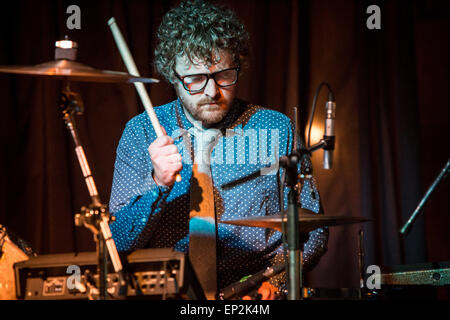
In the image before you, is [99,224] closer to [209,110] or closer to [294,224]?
[294,224]

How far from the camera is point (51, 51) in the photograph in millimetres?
2752

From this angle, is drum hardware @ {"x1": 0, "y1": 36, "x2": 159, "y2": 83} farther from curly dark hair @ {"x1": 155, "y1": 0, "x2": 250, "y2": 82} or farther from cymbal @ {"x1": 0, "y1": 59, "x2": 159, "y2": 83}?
curly dark hair @ {"x1": 155, "y1": 0, "x2": 250, "y2": 82}

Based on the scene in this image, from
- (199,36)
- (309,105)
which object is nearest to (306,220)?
(199,36)

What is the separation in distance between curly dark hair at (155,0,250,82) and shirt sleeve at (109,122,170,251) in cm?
38

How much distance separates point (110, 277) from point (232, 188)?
94 centimetres

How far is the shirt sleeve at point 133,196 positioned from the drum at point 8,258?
449 mm

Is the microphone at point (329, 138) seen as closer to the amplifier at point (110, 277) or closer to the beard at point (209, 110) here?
the amplifier at point (110, 277)

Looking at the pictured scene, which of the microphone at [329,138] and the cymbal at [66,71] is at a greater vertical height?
the cymbal at [66,71]

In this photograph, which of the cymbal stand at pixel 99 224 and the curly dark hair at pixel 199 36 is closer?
the cymbal stand at pixel 99 224

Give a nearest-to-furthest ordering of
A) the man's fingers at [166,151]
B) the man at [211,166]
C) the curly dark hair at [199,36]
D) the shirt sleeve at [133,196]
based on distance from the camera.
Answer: the man's fingers at [166,151] → the shirt sleeve at [133,196] → the man at [211,166] → the curly dark hair at [199,36]

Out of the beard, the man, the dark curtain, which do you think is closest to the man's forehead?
the man

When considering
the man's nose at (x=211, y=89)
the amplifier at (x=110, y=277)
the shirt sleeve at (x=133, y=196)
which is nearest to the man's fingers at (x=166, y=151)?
the shirt sleeve at (x=133, y=196)

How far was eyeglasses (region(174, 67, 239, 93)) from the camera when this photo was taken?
6.86ft

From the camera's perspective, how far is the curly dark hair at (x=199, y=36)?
2.19 meters
